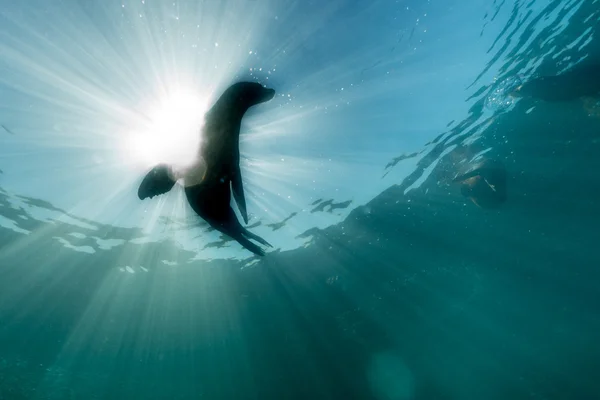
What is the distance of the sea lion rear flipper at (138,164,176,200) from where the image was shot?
2775 mm

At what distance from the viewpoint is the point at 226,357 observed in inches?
972

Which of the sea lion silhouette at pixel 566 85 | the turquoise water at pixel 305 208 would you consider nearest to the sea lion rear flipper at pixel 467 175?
the turquoise water at pixel 305 208

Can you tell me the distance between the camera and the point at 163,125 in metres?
6.41

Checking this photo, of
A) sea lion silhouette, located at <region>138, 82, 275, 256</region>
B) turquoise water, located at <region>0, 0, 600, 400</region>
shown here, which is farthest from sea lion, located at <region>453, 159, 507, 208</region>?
sea lion silhouette, located at <region>138, 82, 275, 256</region>

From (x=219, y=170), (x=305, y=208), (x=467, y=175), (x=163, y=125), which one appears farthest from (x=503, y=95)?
(x=219, y=170)

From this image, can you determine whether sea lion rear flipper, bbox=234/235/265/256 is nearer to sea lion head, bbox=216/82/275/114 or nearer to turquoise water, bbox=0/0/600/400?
turquoise water, bbox=0/0/600/400

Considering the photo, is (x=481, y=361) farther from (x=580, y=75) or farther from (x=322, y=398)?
(x=580, y=75)

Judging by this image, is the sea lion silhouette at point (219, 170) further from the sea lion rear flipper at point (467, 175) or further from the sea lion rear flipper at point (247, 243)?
the sea lion rear flipper at point (467, 175)

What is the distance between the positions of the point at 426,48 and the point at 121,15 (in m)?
6.79

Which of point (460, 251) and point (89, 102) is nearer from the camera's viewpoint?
point (89, 102)

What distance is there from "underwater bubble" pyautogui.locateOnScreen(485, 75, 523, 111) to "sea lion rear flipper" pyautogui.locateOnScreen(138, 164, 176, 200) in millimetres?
11451

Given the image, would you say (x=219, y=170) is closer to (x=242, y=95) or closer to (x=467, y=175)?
(x=242, y=95)

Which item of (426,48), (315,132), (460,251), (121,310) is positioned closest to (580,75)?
(426,48)

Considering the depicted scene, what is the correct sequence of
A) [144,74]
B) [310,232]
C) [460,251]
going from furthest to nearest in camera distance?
1. [460,251]
2. [310,232]
3. [144,74]
